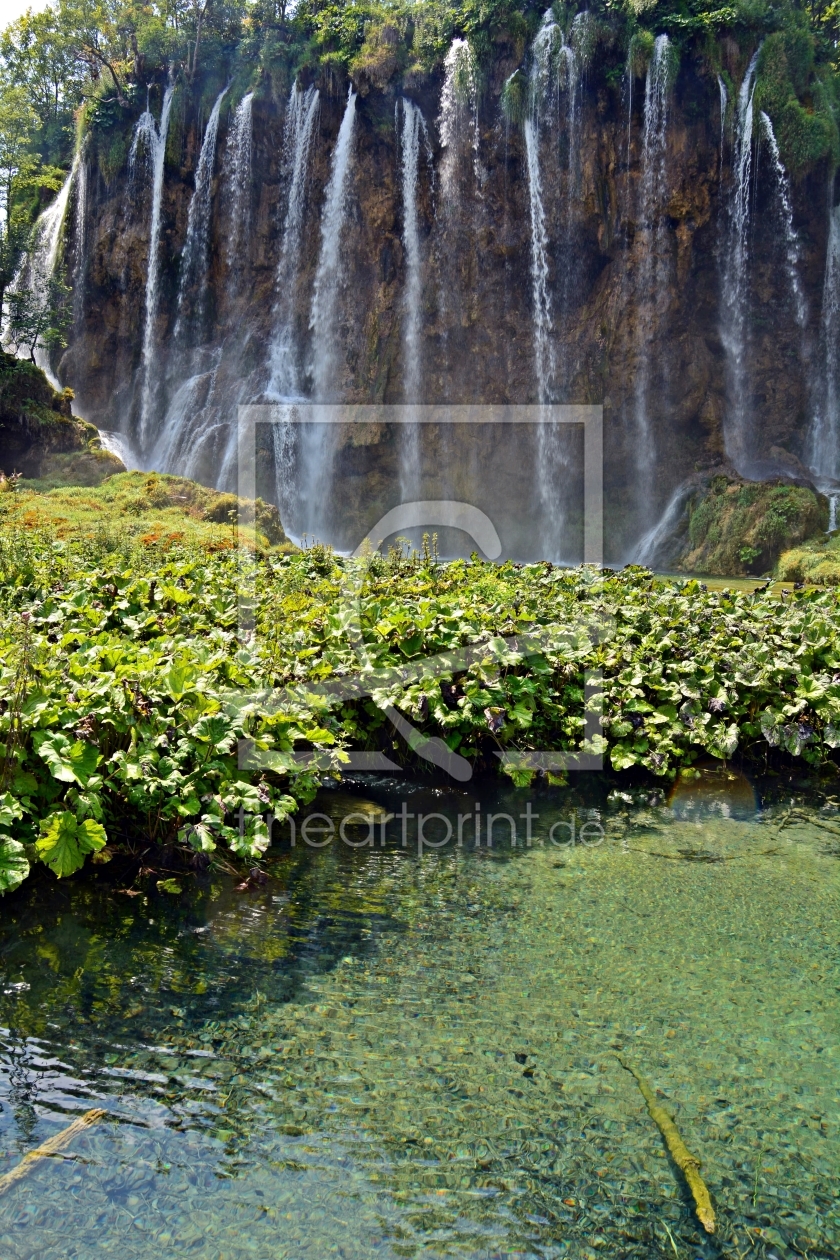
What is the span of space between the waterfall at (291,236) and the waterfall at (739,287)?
38.5ft

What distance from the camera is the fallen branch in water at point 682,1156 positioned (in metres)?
2.32

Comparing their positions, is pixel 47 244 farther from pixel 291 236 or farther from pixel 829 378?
pixel 829 378

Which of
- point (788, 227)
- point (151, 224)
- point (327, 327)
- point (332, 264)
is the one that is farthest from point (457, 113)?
point (151, 224)

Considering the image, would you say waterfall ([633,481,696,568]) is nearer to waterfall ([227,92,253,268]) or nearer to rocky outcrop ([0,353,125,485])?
rocky outcrop ([0,353,125,485])

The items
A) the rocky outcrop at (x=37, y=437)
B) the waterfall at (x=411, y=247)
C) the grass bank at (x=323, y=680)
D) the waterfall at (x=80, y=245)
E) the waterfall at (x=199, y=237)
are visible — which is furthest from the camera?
the waterfall at (x=80, y=245)

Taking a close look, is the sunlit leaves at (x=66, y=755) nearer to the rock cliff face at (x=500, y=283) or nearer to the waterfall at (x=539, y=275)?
the rock cliff face at (x=500, y=283)

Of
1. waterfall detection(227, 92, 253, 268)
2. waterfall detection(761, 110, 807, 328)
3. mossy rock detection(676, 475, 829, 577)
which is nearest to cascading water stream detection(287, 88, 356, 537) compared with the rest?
waterfall detection(227, 92, 253, 268)

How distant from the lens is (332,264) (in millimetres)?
26938

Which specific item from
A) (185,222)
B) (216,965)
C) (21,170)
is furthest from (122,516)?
(21,170)

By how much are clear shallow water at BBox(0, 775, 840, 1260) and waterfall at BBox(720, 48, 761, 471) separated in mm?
22321

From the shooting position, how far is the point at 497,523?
27.4m

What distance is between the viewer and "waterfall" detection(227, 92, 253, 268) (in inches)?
1090

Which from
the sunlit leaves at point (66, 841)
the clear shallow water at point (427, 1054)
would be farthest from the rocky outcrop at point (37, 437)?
the clear shallow water at point (427, 1054)

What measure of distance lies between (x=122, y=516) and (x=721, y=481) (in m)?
13.0
